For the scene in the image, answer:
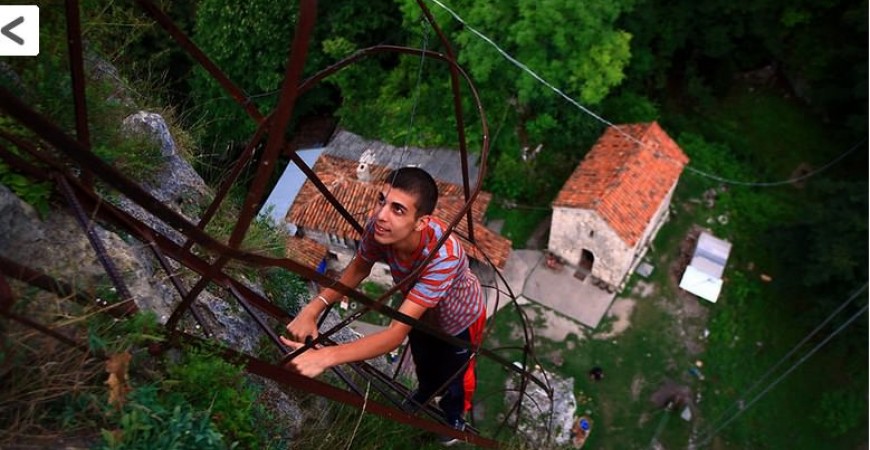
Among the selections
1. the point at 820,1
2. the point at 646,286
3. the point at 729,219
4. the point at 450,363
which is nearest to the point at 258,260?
the point at 450,363

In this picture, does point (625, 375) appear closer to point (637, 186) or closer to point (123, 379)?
point (637, 186)

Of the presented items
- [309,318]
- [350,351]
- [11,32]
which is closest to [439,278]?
[350,351]

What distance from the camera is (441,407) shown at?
638cm

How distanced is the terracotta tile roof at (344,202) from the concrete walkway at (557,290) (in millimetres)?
1304

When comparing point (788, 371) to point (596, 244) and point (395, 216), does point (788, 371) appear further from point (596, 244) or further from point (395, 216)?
point (395, 216)

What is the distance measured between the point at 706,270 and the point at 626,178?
363 centimetres

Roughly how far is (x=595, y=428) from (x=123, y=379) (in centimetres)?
1321

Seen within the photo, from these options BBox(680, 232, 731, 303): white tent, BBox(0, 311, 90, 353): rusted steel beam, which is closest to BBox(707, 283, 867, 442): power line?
BBox(680, 232, 731, 303): white tent

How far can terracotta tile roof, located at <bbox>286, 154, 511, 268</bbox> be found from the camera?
13344mm

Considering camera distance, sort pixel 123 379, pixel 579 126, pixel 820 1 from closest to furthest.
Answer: pixel 123 379
pixel 579 126
pixel 820 1

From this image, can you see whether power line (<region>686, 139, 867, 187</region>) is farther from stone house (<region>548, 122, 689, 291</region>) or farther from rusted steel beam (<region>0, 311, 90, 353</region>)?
rusted steel beam (<region>0, 311, 90, 353</region>)

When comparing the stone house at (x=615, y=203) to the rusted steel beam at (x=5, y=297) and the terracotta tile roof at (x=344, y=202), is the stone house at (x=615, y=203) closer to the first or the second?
the terracotta tile roof at (x=344, y=202)

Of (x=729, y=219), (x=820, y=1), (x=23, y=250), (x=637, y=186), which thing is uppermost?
(x=820, y=1)

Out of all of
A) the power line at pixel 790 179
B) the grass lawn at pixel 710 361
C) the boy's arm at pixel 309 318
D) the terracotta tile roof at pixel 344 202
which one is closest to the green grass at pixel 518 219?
the grass lawn at pixel 710 361
